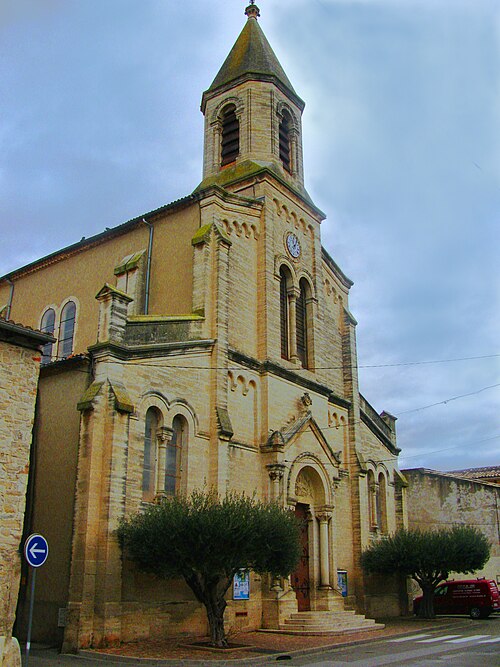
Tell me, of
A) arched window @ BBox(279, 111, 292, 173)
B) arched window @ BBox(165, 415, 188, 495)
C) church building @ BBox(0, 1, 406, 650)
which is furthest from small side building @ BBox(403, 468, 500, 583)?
arched window @ BBox(165, 415, 188, 495)

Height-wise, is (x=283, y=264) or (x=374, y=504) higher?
(x=283, y=264)

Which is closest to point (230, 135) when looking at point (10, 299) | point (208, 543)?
point (10, 299)

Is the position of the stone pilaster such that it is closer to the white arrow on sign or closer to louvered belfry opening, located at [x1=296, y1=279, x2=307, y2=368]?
the white arrow on sign

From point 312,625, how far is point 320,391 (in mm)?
8954

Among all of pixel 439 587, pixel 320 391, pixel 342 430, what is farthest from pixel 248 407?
pixel 439 587

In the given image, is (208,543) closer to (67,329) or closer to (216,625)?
(216,625)

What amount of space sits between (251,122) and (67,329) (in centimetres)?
1129

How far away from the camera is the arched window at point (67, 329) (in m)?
27.5

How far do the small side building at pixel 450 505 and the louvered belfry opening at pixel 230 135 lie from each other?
1826 centimetres

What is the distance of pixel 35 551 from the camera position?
13.7 m

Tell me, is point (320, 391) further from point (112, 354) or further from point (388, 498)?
point (112, 354)

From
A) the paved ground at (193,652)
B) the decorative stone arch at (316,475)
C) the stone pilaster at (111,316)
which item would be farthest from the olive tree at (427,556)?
the stone pilaster at (111,316)

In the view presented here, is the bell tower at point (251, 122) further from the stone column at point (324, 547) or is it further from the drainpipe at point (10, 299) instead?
the stone column at point (324, 547)

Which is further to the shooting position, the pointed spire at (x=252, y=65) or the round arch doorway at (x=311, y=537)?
the pointed spire at (x=252, y=65)
